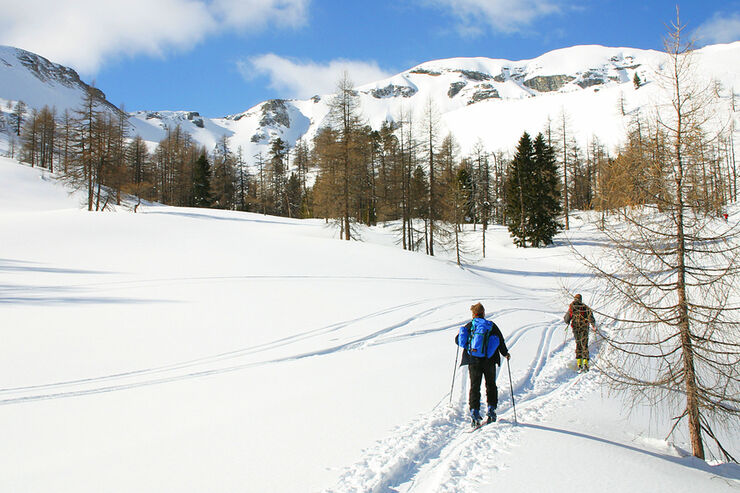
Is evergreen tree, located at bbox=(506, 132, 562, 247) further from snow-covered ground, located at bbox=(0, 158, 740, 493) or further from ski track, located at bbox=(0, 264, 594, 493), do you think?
ski track, located at bbox=(0, 264, 594, 493)

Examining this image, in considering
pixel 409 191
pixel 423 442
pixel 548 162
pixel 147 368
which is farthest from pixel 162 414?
pixel 548 162

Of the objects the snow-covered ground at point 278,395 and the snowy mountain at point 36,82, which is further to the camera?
the snowy mountain at point 36,82

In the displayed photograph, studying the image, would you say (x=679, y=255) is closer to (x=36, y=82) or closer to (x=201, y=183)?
(x=201, y=183)

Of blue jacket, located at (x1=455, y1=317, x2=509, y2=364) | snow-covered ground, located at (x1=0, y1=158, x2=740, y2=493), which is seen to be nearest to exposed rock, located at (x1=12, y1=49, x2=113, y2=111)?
snow-covered ground, located at (x1=0, y1=158, x2=740, y2=493)

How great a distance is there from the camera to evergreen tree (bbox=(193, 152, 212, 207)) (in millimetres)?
53794

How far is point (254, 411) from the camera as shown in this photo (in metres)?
5.61

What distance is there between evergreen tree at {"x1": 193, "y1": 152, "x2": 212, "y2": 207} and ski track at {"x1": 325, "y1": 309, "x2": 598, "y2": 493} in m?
54.8

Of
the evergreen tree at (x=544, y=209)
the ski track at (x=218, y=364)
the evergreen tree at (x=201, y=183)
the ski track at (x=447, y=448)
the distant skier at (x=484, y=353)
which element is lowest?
the ski track at (x=447, y=448)

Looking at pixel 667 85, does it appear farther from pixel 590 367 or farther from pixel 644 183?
pixel 590 367

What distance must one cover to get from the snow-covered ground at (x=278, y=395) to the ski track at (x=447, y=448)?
0.08ft

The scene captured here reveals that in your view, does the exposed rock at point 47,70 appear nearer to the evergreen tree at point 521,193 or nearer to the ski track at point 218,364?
the evergreen tree at point 521,193

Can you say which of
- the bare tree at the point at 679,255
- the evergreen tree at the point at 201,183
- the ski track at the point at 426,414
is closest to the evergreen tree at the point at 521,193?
the ski track at the point at 426,414

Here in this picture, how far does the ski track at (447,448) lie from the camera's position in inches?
159

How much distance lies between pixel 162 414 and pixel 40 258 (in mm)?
13998
